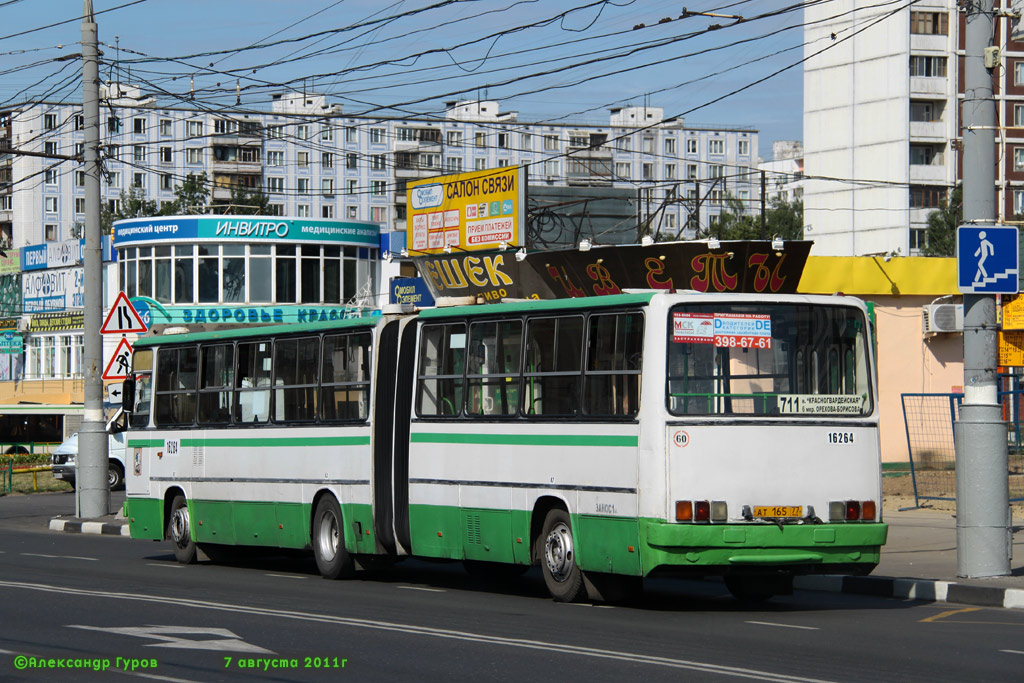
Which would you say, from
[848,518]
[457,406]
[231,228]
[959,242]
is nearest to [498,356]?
[457,406]

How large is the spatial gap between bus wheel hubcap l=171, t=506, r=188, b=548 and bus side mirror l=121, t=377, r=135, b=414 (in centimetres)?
161

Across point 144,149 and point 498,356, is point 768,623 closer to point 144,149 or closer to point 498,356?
point 498,356

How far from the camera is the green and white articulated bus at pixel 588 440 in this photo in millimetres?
12883

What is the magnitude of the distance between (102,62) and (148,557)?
11.5 meters

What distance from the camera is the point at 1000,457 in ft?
48.6

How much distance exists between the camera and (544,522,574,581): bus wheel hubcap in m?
13.9

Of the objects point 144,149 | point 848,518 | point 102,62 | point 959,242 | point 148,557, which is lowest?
point 148,557

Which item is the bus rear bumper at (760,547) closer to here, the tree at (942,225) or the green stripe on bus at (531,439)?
the green stripe on bus at (531,439)

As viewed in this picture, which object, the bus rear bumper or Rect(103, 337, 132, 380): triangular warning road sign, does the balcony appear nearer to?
Rect(103, 337, 132, 380): triangular warning road sign

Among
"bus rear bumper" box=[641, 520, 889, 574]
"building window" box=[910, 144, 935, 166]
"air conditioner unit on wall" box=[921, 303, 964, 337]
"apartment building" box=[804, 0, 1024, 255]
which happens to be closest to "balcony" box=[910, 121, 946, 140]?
"apartment building" box=[804, 0, 1024, 255]

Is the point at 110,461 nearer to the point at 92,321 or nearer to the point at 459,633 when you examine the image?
the point at 92,321

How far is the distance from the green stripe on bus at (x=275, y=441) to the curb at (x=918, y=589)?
491cm

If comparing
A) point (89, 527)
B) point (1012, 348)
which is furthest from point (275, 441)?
point (1012, 348)

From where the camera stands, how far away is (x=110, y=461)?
1560 inches
